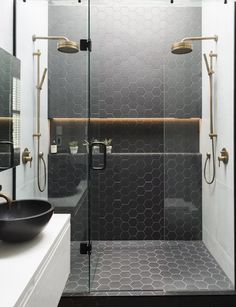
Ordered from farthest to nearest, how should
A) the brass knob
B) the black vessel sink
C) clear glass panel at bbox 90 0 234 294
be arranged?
clear glass panel at bbox 90 0 234 294, the brass knob, the black vessel sink

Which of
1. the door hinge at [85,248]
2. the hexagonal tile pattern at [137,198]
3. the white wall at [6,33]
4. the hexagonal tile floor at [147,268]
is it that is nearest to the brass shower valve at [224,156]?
the hexagonal tile pattern at [137,198]

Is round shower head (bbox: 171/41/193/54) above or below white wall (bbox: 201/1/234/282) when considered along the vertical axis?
above

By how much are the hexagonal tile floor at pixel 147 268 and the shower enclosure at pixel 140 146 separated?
0.01 m

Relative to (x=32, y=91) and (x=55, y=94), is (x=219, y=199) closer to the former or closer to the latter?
(x=55, y=94)

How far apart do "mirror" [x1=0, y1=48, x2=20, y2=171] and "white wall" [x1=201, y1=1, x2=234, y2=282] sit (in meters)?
1.68

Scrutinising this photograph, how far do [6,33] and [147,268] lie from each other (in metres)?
2.23

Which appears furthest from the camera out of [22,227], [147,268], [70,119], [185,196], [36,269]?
[185,196]

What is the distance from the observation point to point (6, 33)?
188cm

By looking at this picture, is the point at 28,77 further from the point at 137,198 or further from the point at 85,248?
the point at 137,198

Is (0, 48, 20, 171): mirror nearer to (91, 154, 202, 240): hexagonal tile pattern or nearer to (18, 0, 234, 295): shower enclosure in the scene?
(18, 0, 234, 295): shower enclosure

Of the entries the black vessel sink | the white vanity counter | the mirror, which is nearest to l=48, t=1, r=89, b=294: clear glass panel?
the mirror

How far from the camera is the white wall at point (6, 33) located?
1.82 metres

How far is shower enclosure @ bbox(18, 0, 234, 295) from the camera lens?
2.34 meters

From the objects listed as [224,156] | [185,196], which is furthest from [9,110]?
[185,196]
